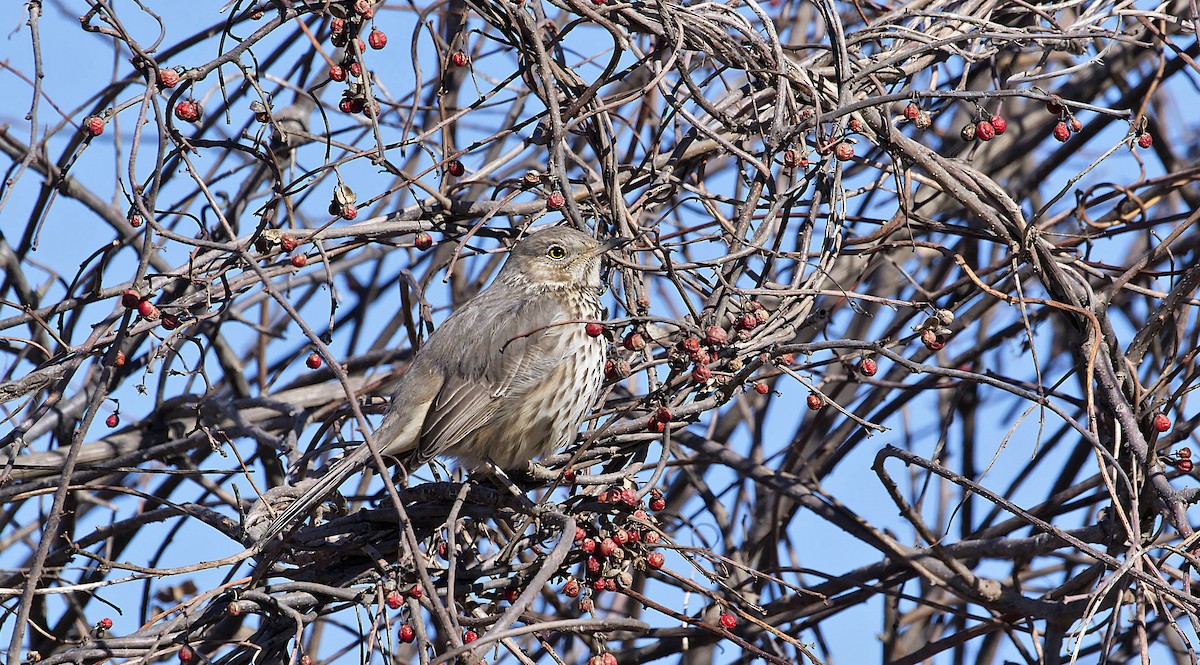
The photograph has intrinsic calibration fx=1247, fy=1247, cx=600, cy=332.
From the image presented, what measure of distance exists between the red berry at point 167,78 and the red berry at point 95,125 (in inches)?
9.3

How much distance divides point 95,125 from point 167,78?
1.00 ft

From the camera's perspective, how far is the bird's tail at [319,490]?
4.11 metres

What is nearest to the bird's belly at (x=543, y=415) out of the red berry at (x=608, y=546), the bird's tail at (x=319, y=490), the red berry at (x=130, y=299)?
the bird's tail at (x=319, y=490)

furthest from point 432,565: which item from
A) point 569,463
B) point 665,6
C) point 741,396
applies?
point 741,396

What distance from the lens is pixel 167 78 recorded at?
11.5 ft

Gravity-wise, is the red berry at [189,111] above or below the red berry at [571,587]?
above

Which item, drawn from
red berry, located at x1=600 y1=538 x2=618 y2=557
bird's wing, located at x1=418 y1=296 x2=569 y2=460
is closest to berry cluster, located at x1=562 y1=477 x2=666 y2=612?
red berry, located at x1=600 y1=538 x2=618 y2=557

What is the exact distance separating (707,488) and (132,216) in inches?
126

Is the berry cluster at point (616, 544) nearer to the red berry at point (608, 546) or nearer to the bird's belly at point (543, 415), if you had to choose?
the red berry at point (608, 546)

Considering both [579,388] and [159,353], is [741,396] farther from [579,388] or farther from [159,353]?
[159,353]

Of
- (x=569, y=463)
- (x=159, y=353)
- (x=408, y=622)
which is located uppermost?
(x=159, y=353)

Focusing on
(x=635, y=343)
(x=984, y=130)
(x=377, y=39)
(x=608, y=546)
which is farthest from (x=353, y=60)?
(x=984, y=130)

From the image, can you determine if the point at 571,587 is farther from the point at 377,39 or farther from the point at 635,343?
the point at 377,39

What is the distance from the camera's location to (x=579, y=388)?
4.88 m
